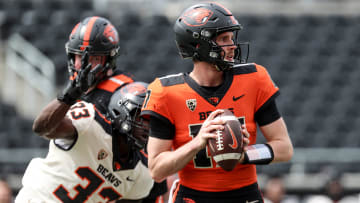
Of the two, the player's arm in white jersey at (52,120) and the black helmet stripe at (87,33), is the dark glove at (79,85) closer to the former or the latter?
the player's arm in white jersey at (52,120)

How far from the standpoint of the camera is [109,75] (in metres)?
4.62

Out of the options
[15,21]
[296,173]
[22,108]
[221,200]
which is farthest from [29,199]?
[15,21]

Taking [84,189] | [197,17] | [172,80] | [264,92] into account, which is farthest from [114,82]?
[264,92]

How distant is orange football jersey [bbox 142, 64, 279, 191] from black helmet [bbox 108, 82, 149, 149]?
79cm

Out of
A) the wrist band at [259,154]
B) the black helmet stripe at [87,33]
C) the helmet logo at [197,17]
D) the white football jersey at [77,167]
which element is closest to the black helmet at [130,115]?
the white football jersey at [77,167]

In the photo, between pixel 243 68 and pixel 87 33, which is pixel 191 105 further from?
pixel 87 33

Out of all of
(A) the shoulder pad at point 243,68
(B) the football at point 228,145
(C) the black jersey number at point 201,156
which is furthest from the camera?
(A) the shoulder pad at point 243,68

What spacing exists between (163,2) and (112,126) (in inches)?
390

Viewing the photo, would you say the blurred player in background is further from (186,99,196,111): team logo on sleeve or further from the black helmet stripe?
(186,99,196,111): team logo on sleeve

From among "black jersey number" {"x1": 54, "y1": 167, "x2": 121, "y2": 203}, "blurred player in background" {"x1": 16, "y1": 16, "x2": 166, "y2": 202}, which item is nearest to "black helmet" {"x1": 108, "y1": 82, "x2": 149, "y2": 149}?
"blurred player in background" {"x1": 16, "y1": 16, "x2": 166, "y2": 202}

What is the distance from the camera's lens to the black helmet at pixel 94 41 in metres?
4.51

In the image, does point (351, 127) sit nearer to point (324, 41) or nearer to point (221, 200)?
point (324, 41)

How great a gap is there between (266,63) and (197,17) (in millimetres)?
9282

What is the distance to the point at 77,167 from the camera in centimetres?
428
